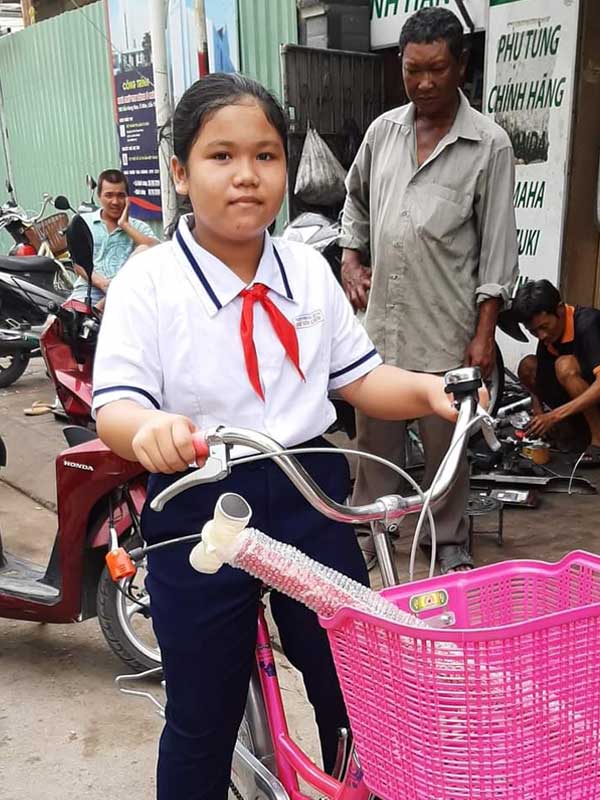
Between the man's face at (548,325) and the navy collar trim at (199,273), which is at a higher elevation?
the navy collar trim at (199,273)

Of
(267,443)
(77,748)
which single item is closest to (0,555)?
(77,748)

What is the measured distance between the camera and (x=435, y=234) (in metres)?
2.98

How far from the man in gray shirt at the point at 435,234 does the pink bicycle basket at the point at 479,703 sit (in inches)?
78.4

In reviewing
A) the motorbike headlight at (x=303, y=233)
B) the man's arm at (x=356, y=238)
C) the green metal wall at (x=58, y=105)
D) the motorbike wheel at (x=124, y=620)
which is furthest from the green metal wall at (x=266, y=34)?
the motorbike wheel at (x=124, y=620)

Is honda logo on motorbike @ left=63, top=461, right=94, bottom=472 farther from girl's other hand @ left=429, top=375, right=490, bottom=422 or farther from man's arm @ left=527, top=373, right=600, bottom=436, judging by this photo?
man's arm @ left=527, top=373, right=600, bottom=436

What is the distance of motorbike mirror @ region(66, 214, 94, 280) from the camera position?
12.6 ft

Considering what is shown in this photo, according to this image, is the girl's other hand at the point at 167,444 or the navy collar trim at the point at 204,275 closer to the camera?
the girl's other hand at the point at 167,444

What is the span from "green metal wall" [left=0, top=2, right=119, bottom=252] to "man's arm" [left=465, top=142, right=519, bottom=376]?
629cm

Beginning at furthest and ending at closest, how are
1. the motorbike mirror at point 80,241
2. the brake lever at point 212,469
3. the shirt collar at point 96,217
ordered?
1. the shirt collar at point 96,217
2. the motorbike mirror at point 80,241
3. the brake lever at point 212,469

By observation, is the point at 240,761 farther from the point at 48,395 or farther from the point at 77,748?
the point at 48,395

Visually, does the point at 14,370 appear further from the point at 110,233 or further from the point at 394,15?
the point at 394,15

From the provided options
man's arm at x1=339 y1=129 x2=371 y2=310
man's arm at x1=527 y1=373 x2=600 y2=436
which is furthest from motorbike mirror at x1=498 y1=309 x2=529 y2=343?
man's arm at x1=339 y1=129 x2=371 y2=310

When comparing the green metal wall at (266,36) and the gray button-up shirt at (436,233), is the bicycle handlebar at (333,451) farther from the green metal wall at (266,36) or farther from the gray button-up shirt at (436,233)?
the green metal wall at (266,36)

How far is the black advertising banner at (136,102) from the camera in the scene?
766 centimetres
